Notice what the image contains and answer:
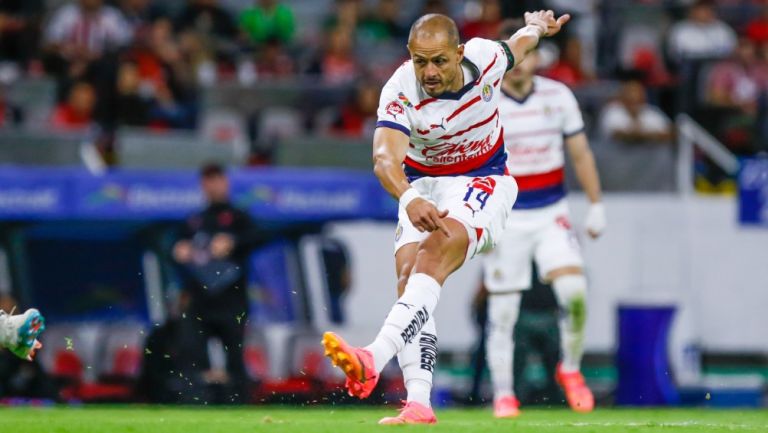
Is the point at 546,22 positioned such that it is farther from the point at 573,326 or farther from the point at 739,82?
the point at 739,82

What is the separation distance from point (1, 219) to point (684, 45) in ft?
29.4

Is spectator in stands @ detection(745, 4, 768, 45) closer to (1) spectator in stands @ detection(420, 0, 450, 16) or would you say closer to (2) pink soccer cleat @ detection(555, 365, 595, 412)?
(1) spectator in stands @ detection(420, 0, 450, 16)

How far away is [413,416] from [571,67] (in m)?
10.6

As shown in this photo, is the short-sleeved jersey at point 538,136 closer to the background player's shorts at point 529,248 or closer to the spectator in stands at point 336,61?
the background player's shorts at point 529,248

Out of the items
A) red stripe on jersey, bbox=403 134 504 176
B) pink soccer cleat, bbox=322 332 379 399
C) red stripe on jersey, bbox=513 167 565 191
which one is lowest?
pink soccer cleat, bbox=322 332 379 399

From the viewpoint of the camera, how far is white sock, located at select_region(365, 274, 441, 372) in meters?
7.49

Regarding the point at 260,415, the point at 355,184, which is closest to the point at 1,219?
the point at 355,184

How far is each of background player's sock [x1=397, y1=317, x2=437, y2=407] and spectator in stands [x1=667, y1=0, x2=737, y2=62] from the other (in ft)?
36.2

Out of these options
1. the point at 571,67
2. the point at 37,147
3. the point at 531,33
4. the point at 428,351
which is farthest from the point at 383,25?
the point at 428,351

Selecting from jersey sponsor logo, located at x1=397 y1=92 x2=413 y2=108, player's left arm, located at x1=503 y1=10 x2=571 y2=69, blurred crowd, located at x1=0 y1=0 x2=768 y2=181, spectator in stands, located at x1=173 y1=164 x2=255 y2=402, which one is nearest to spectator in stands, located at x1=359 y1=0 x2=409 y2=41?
blurred crowd, located at x1=0 y1=0 x2=768 y2=181

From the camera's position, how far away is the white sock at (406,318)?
749 centimetres

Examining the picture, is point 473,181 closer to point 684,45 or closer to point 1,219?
point 1,219

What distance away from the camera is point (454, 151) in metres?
8.51

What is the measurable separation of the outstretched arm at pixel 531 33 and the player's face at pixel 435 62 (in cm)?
80
